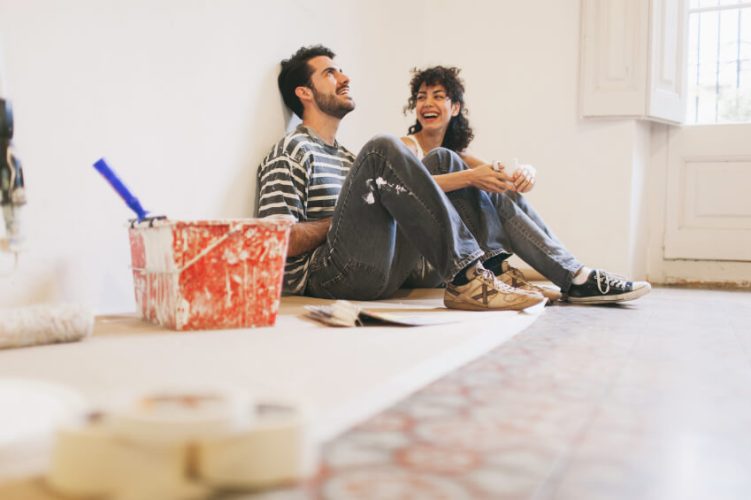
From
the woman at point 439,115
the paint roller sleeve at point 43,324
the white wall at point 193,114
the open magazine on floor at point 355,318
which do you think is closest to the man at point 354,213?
the white wall at point 193,114

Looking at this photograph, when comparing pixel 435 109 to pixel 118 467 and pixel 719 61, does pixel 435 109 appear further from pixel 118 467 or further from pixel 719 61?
pixel 118 467

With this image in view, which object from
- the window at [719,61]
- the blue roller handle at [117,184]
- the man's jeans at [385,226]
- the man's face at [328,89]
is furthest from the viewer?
the window at [719,61]

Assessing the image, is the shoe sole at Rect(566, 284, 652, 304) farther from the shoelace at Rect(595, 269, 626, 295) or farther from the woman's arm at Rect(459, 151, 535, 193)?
the woman's arm at Rect(459, 151, 535, 193)

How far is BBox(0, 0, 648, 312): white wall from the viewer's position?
1.62m

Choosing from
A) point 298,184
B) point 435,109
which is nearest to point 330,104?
point 298,184

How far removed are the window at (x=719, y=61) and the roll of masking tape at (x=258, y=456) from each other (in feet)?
11.3

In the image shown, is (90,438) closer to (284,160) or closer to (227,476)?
(227,476)

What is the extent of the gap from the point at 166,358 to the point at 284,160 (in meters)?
1.01

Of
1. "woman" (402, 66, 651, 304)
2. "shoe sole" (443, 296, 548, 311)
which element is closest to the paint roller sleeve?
"shoe sole" (443, 296, 548, 311)

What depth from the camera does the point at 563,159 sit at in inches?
140

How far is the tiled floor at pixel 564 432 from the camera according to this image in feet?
2.47

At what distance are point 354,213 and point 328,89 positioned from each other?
552 millimetres

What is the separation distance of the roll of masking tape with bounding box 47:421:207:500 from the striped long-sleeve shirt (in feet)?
4.69

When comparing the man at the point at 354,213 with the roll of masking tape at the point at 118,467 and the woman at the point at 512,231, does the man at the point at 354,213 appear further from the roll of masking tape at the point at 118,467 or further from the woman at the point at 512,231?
the roll of masking tape at the point at 118,467
